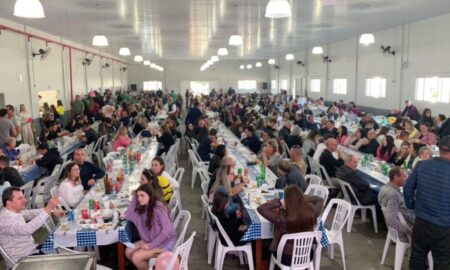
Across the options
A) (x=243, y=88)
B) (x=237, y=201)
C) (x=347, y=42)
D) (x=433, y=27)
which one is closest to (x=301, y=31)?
(x=433, y=27)

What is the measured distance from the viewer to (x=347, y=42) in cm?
1958

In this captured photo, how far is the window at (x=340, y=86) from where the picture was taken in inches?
803

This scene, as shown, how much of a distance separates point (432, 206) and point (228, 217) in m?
2.17

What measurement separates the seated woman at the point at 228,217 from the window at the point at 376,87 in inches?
513

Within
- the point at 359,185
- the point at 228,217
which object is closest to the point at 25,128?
the point at 228,217

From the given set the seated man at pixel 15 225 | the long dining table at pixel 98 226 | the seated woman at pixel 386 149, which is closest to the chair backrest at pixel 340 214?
the long dining table at pixel 98 226

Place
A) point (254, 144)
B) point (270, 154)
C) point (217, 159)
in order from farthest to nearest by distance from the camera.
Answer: point (254, 144) < point (270, 154) < point (217, 159)

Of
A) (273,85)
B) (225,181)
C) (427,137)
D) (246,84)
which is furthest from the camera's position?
(246,84)

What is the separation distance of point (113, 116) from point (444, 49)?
11146 mm

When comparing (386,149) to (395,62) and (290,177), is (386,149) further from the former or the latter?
(395,62)

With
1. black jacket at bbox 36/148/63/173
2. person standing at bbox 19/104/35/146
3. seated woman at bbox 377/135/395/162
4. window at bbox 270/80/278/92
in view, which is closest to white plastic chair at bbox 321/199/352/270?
seated woman at bbox 377/135/395/162

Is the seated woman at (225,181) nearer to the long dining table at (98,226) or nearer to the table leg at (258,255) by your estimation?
the table leg at (258,255)

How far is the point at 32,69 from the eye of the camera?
13.8 meters

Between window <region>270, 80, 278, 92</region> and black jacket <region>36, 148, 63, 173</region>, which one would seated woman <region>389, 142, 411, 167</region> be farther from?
window <region>270, 80, 278, 92</region>
